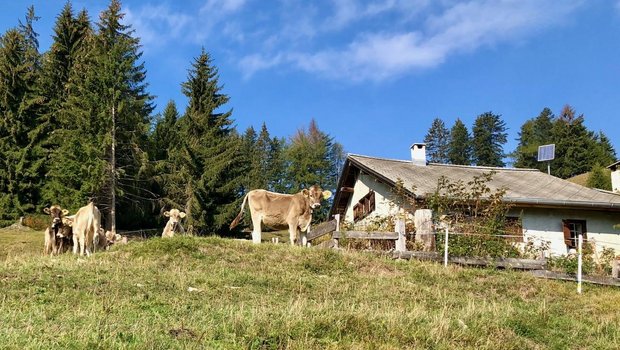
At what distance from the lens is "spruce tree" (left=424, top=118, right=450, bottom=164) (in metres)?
92.2

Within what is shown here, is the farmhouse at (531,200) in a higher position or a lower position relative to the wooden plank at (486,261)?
higher

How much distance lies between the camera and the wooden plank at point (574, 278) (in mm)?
12930

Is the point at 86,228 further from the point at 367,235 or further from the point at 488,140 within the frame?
the point at 488,140

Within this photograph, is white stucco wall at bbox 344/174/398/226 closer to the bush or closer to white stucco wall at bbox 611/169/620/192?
white stucco wall at bbox 611/169/620/192

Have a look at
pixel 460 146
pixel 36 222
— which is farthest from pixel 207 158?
pixel 460 146

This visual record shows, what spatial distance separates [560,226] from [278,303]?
57.8ft

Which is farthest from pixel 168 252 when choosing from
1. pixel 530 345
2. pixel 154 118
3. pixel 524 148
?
pixel 524 148

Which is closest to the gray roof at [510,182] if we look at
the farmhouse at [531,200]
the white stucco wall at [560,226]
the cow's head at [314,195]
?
the farmhouse at [531,200]

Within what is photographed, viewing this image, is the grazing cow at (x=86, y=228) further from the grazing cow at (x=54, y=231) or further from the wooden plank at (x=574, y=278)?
the wooden plank at (x=574, y=278)

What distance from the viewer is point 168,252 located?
11.9m

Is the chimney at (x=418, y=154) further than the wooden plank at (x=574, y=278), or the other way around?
the chimney at (x=418, y=154)

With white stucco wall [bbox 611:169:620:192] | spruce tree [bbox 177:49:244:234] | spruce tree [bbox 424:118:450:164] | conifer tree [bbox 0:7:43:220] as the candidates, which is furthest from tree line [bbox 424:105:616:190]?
conifer tree [bbox 0:7:43:220]

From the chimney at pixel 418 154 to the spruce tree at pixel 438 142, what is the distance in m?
66.9

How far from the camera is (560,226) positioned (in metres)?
21.2
